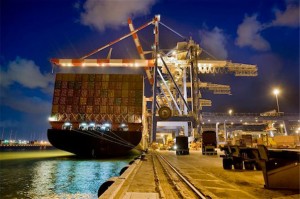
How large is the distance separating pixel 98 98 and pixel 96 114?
2.97 metres

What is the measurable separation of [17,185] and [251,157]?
14.3m

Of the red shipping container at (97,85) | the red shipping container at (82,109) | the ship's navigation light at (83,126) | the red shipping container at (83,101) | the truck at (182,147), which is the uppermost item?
the red shipping container at (97,85)

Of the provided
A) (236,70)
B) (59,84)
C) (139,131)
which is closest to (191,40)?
(236,70)

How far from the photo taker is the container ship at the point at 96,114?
1228 inches

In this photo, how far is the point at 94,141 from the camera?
31.2 m

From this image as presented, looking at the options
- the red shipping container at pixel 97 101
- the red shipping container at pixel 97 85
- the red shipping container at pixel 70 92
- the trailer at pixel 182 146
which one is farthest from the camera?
the red shipping container at pixel 97 85

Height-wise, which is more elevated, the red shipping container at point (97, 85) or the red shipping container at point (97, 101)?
the red shipping container at point (97, 85)

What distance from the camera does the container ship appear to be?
31.2 m

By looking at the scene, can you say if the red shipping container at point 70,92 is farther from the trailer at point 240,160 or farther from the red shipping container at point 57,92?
the trailer at point 240,160

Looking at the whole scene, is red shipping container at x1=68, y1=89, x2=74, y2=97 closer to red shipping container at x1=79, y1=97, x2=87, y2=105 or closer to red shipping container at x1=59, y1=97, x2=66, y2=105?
red shipping container at x1=59, y1=97, x2=66, y2=105

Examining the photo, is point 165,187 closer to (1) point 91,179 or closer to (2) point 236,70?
(1) point 91,179

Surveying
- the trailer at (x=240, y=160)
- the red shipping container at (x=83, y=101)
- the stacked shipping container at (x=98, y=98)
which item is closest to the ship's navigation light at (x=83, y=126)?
the stacked shipping container at (x=98, y=98)

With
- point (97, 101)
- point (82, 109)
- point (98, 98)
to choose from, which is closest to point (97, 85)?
point (98, 98)

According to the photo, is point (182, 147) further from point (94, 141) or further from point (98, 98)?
point (98, 98)
